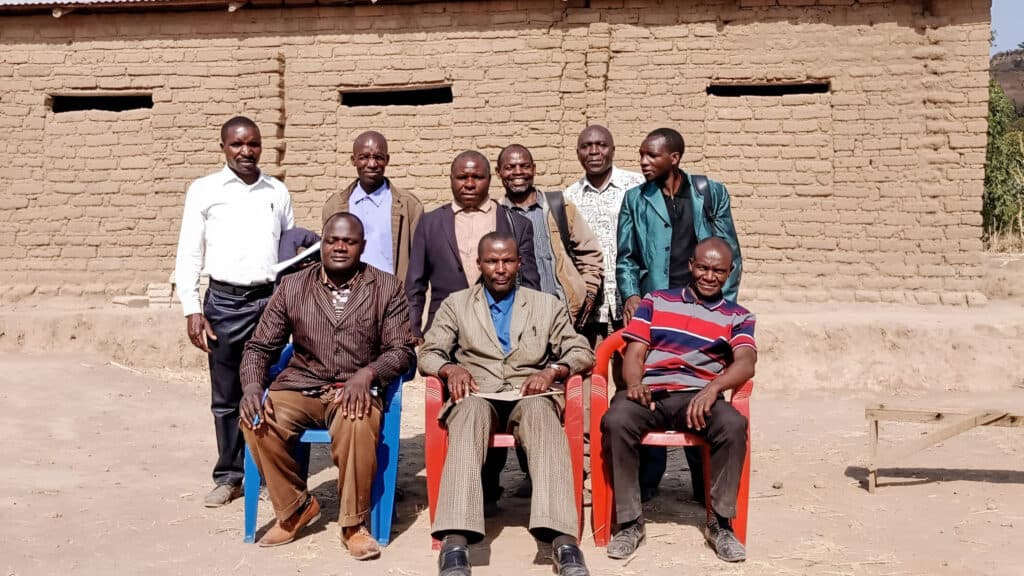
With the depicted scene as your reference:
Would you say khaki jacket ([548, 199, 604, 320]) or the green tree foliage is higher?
the green tree foliage

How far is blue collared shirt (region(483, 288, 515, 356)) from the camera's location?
13.6 feet

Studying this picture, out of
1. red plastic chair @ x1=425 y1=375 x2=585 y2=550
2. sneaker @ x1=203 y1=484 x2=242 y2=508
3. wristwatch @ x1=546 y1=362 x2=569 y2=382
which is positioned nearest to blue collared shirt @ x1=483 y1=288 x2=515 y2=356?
wristwatch @ x1=546 y1=362 x2=569 y2=382

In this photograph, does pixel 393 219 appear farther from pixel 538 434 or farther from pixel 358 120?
pixel 358 120

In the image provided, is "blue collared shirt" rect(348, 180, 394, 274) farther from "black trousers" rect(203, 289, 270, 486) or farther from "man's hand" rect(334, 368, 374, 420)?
"man's hand" rect(334, 368, 374, 420)

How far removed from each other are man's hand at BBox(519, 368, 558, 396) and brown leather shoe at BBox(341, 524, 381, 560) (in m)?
0.88

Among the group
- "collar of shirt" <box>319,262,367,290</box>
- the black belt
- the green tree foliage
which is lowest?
the black belt

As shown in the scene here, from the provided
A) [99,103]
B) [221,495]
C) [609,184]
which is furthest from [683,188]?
[99,103]

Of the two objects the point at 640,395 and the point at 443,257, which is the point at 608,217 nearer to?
the point at 443,257

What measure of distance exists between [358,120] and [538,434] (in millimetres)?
5709

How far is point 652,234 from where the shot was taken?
457 centimetres

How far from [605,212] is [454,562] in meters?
2.18

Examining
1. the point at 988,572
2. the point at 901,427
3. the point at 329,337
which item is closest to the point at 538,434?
the point at 329,337

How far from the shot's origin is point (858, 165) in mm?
8297

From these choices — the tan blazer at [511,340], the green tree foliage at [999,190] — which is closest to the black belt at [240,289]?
the tan blazer at [511,340]
